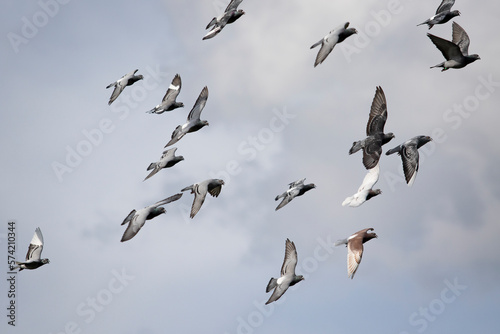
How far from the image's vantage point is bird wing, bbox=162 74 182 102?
5119cm

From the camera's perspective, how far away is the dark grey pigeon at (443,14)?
4906 cm

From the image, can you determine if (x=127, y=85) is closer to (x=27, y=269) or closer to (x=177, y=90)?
(x=177, y=90)

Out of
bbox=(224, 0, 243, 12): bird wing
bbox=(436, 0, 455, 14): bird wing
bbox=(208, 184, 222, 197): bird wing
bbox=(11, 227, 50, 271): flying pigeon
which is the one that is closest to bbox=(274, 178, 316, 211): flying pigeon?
bbox=(208, 184, 222, 197): bird wing

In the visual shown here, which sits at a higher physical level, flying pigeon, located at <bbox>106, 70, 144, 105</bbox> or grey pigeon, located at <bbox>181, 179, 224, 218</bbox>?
flying pigeon, located at <bbox>106, 70, 144, 105</bbox>

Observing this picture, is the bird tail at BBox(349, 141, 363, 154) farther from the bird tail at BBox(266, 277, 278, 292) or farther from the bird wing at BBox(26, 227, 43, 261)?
the bird wing at BBox(26, 227, 43, 261)

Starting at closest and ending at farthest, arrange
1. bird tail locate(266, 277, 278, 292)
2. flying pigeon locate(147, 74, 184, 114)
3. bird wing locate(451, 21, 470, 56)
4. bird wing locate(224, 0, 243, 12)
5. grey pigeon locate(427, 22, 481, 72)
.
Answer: bird tail locate(266, 277, 278, 292) → grey pigeon locate(427, 22, 481, 72) → bird wing locate(451, 21, 470, 56) → flying pigeon locate(147, 74, 184, 114) → bird wing locate(224, 0, 243, 12)

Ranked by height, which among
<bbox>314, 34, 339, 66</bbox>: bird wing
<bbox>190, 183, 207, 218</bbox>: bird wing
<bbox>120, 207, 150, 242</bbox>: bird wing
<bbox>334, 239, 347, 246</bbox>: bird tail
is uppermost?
<bbox>314, 34, 339, 66</bbox>: bird wing

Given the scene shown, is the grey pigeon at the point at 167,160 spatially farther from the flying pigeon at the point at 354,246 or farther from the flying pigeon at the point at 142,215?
the flying pigeon at the point at 354,246

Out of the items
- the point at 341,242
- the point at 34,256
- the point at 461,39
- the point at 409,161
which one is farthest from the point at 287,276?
the point at 461,39

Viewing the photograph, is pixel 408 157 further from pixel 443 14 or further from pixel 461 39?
→ pixel 443 14

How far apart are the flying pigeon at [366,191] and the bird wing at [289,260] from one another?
561cm

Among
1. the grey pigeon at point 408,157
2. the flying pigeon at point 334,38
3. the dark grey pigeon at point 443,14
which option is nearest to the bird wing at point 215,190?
the flying pigeon at point 334,38

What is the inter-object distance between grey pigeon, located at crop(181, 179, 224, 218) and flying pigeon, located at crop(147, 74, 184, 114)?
708cm

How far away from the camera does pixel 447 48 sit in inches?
1823
